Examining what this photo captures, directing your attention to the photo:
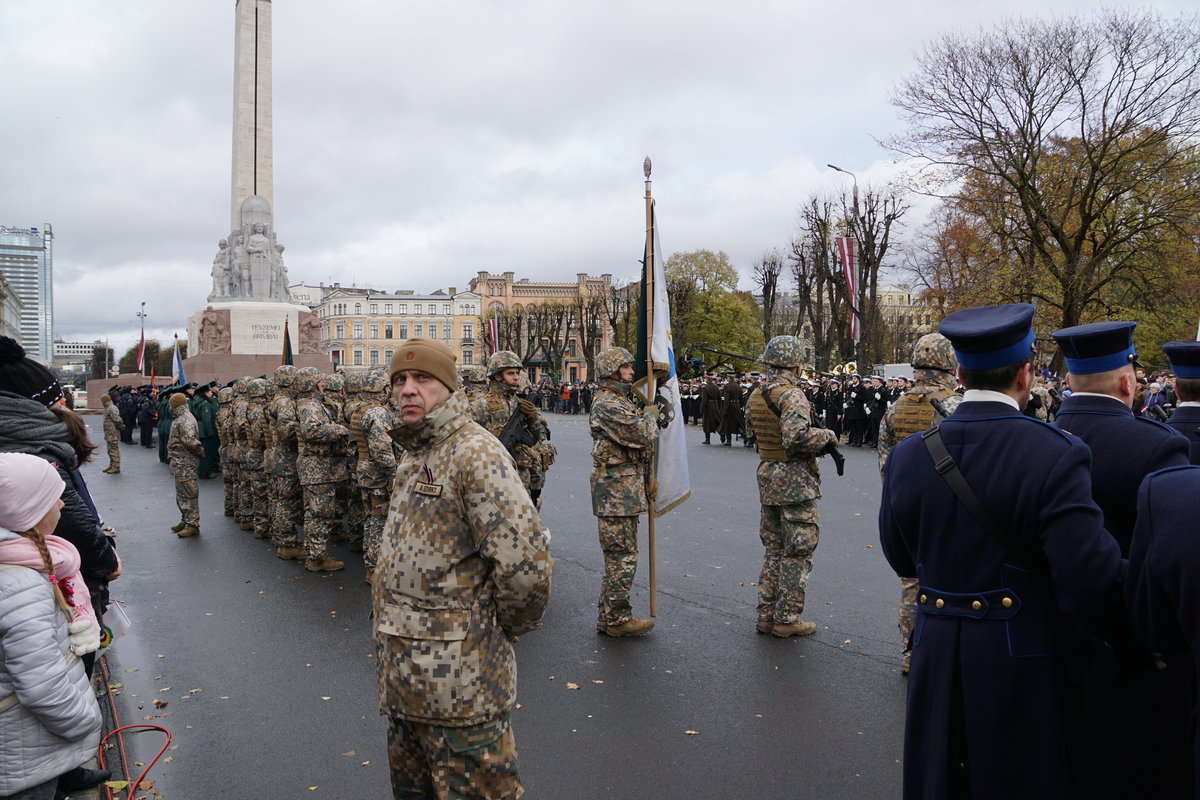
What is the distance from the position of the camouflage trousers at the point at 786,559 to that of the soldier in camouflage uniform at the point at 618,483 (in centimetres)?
92

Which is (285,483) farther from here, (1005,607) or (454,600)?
(1005,607)

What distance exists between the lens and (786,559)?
5.96 metres

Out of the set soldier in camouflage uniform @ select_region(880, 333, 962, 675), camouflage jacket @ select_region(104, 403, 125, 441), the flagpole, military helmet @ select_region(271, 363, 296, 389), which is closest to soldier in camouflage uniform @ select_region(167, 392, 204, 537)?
military helmet @ select_region(271, 363, 296, 389)

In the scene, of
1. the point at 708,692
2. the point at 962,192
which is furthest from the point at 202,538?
the point at 962,192

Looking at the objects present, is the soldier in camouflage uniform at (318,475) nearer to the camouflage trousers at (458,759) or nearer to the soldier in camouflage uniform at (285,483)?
the soldier in camouflage uniform at (285,483)

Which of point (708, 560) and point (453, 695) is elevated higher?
point (453, 695)

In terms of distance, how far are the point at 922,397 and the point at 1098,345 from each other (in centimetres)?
238

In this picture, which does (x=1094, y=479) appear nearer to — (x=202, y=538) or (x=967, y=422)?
(x=967, y=422)

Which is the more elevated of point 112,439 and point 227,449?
point 227,449

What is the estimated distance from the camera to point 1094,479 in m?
2.80

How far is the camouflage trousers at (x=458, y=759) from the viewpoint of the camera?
2.67m

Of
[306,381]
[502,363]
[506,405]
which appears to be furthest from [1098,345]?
[306,381]

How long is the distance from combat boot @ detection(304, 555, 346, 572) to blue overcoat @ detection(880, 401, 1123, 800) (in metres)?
7.13

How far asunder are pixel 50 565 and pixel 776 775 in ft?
10.7
